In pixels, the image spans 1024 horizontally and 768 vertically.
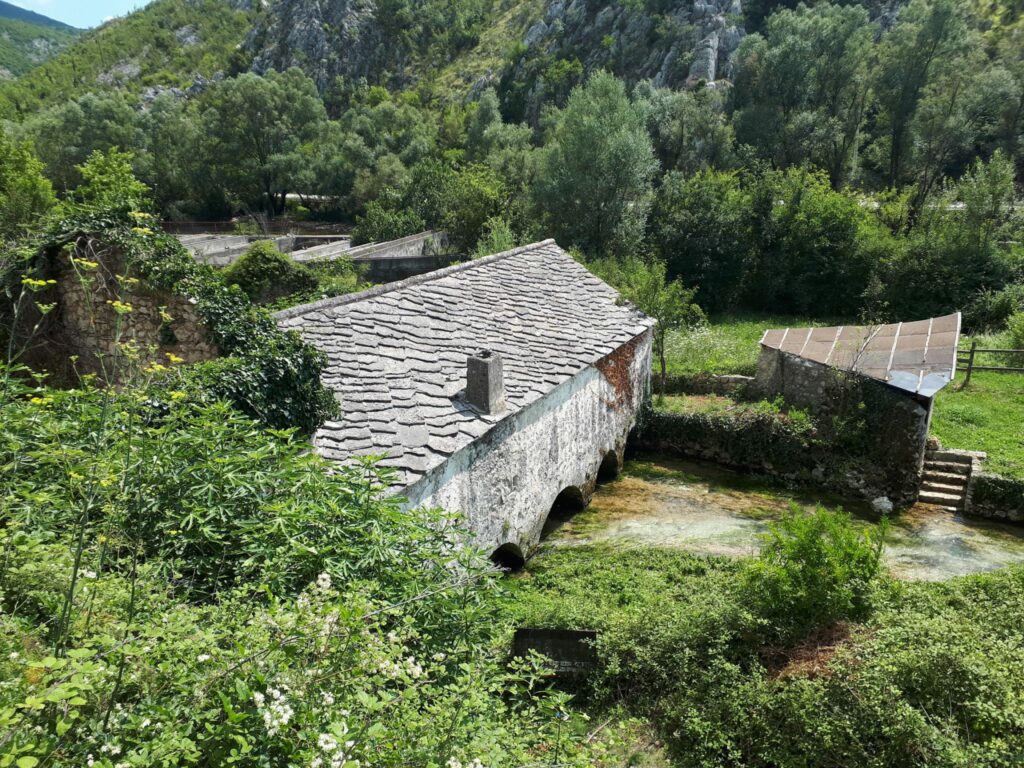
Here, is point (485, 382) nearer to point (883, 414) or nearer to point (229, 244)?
point (883, 414)

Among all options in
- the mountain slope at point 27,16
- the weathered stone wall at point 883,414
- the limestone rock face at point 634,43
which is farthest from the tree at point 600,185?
the mountain slope at point 27,16

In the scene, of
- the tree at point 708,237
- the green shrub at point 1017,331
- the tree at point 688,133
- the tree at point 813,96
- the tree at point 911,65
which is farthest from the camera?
the tree at point 688,133

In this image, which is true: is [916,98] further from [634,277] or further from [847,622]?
[847,622]

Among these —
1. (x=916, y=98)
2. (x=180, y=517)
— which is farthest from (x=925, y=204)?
(x=180, y=517)

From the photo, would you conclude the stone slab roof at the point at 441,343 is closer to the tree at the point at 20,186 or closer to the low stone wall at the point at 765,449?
the low stone wall at the point at 765,449

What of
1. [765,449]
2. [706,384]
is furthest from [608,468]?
[706,384]

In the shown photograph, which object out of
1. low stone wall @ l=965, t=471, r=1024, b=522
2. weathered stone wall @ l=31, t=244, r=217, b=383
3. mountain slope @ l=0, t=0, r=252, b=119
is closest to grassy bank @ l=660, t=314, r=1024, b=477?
low stone wall @ l=965, t=471, r=1024, b=522

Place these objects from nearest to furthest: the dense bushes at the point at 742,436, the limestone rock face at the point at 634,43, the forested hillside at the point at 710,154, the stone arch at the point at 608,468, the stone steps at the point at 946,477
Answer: the stone steps at the point at 946,477 < the dense bushes at the point at 742,436 < the stone arch at the point at 608,468 < the forested hillside at the point at 710,154 < the limestone rock face at the point at 634,43

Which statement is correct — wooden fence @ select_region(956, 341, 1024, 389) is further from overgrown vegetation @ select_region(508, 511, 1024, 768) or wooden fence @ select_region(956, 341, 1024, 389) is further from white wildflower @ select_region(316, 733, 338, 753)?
white wildflower @ select_region(316, 733, 338, 753)
